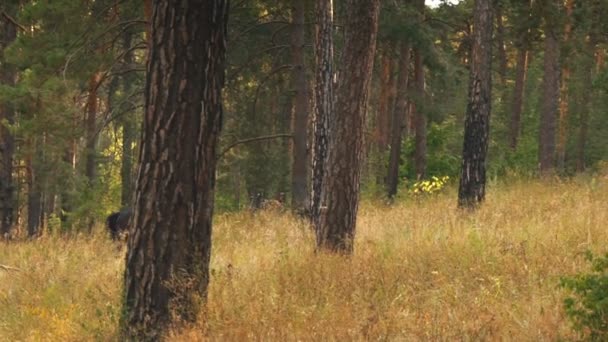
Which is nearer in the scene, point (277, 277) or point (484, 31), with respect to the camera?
point (277, 277)

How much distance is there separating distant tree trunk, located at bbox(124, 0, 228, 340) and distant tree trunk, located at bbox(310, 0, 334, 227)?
490cm

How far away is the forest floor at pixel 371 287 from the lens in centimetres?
428

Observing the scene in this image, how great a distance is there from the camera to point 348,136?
22.1 feet

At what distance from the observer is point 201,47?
15.0 ft

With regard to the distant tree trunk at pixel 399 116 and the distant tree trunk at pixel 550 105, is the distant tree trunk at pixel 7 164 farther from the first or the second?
the distant tree trunk at pixel 550 105

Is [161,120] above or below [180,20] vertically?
below

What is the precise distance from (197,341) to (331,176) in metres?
2.97

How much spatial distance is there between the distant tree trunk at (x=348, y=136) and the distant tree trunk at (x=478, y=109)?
159 inches

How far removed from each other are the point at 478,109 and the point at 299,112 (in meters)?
5.05

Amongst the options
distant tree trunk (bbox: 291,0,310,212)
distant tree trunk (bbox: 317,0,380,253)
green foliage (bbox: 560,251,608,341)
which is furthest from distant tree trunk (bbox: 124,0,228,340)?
distant tree trunk (bbox: 291,0,310,212)

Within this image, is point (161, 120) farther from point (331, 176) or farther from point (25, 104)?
point (25, 104)

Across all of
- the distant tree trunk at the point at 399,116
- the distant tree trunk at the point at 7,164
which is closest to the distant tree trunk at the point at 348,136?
the distant tree trunk at the point at 399,116

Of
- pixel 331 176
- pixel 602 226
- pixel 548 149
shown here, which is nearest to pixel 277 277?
pixel 331 176

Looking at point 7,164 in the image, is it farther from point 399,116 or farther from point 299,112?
point 399,116
